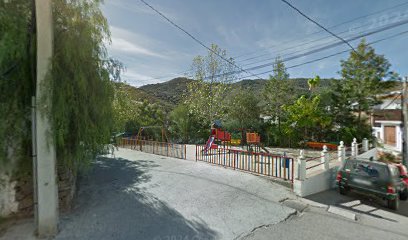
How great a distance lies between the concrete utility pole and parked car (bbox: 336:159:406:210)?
7847 mm

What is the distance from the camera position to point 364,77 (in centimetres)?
1472

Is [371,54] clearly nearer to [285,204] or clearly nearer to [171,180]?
[285,204]

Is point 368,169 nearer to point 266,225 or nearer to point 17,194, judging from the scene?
point 266,225

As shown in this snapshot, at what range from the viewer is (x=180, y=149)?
1061cm

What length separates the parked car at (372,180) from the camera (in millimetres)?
5746

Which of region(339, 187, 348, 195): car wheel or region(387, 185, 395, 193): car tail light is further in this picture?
region(339, 187, 348, 195): car wheel

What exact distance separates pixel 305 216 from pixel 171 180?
149 inches

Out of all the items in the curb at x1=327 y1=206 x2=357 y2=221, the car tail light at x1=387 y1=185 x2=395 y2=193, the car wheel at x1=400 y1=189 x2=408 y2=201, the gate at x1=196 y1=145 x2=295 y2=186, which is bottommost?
the car wheel at x1=400 y1=189 x2=408 y2=201

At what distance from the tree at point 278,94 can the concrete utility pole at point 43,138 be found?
55.6 ft

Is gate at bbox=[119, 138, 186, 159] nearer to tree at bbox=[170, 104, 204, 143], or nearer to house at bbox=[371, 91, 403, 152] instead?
tree at bbox=[170, 104, 204, 143]

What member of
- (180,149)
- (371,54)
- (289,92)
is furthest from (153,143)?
(371,54)

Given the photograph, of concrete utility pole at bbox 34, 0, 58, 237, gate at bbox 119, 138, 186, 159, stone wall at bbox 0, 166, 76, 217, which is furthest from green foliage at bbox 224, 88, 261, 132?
concrete utility pole at bbox 34, 0, 58, 237

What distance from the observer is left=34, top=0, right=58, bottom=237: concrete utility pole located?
326 cm

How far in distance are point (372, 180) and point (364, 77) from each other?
12111 mm
